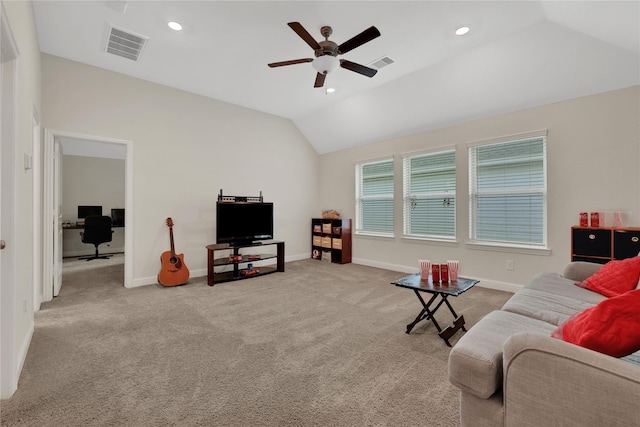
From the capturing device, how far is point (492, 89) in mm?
3746

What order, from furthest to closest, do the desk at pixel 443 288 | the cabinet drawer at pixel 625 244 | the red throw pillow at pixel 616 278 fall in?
the cabinet drawer at pixel 625 244 < the desk at pixel 443 288 < the red throw pillow at pixel 616 278

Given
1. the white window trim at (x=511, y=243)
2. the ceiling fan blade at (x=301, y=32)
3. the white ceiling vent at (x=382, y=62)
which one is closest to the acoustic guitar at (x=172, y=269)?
the ceiling fan blade at (x=301, y=32)

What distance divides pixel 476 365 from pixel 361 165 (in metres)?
5.01

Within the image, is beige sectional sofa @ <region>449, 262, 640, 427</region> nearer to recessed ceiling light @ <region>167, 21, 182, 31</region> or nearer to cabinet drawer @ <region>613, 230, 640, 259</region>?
cabinet drawer @ <region>613, 230, 640, 259</region>

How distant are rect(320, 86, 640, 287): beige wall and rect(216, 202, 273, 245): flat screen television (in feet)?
8.90

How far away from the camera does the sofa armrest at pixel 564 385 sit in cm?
89

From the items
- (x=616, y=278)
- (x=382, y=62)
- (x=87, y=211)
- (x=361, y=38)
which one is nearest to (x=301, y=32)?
(x=361, y=38)

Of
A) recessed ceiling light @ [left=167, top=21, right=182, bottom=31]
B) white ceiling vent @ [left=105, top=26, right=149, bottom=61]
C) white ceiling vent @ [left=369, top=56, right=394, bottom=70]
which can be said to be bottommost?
white ceiling vent @ [left=369, top=56, right=394, bottom=70]

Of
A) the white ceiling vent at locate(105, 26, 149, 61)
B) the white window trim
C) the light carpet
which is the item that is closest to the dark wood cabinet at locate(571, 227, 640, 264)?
the white window trim

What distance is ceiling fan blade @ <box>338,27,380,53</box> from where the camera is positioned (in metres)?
2.38

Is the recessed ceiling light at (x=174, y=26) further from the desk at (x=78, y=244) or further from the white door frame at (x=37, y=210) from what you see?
the desk at (x=78, y=244)

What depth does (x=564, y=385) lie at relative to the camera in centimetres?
98

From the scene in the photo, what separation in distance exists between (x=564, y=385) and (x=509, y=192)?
12.0ft

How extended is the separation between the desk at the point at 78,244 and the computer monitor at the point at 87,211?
0.36 metres
